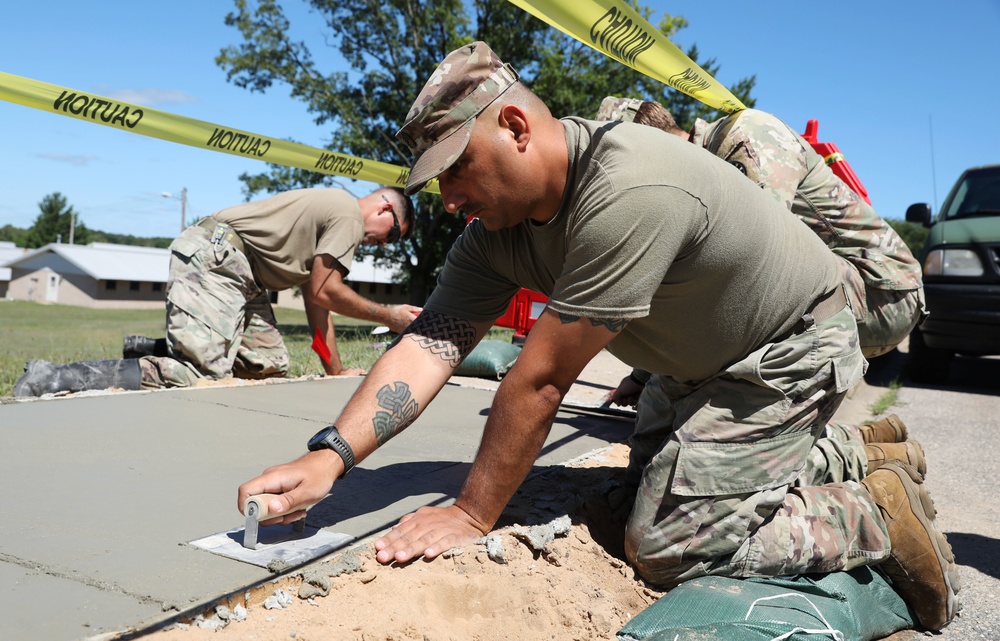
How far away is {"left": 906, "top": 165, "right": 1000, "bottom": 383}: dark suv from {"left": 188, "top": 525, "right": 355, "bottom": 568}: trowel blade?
6722mm

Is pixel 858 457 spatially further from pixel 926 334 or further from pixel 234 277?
pixel 926 334

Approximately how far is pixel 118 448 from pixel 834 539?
2661mm

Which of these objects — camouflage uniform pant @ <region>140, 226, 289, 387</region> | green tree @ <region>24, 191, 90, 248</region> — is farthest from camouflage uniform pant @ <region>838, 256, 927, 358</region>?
green tree @ <region>24, 191, 90, 248</region>

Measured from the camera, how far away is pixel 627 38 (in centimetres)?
381

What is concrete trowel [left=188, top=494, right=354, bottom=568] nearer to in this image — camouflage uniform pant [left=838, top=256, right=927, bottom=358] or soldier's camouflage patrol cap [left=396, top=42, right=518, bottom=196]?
soldier's camouflage patrol cap [left=396, top=42, right=518, bottom=196]

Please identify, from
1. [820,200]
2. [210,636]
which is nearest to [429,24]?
[820,200]

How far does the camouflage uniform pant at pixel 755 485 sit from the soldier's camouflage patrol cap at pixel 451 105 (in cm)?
112

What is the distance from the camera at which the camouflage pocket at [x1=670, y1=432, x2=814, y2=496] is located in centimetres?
249

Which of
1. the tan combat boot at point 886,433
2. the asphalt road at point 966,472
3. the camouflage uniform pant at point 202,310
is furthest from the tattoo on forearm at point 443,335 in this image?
the camouflage uniform pant at point 202,310

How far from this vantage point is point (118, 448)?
3223 millimetres

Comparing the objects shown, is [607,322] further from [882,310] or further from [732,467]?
[882,310]

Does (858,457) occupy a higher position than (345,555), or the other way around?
(858,457)

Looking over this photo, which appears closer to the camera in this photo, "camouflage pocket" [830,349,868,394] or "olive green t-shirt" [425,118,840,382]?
"olive green t-shirt" [425,118,840,382]

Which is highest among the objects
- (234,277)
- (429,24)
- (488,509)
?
(429,24)
